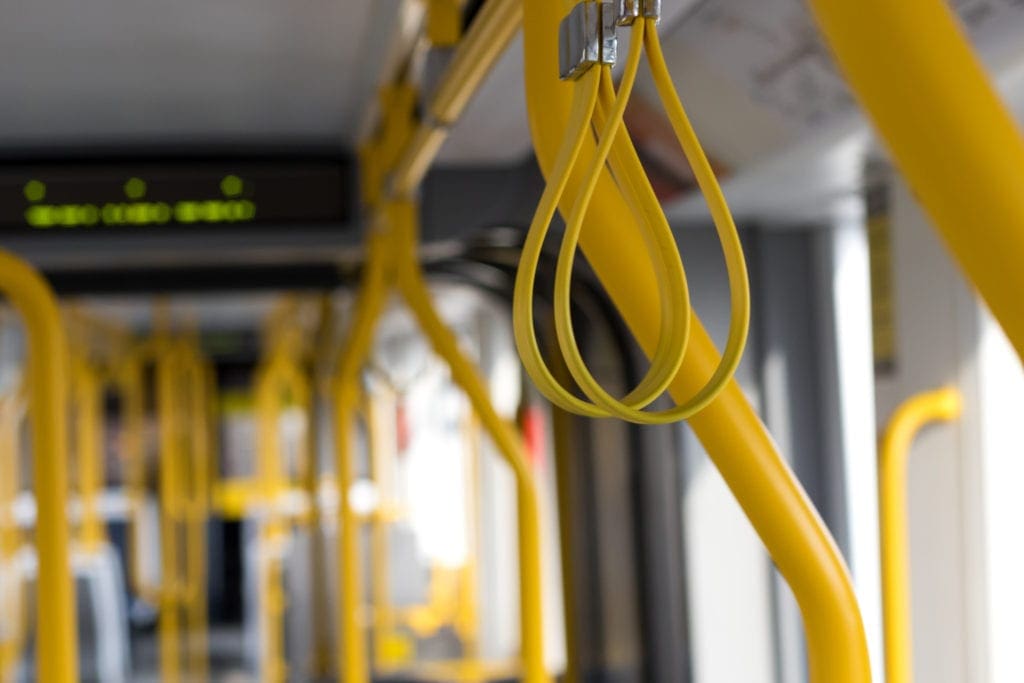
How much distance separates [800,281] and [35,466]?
155cm

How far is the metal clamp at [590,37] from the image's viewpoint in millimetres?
708

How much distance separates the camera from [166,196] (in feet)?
9.81

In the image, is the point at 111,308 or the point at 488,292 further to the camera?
the point at 111,308

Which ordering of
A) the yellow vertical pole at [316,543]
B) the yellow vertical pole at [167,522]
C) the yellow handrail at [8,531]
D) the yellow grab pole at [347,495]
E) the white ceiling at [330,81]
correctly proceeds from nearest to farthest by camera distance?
the white ceiling at [330,81]
the yellow grab pole at [347,495]
the yellow handrail at [8,531]
the yellow vertical pole at [167,522]
the yellow vertical pole at [316,543]

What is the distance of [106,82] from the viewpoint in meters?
2.69

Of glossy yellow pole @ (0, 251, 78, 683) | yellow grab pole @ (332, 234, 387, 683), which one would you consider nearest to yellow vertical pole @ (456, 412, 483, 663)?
yellow grab pole @ (332, 234, 387, 683)

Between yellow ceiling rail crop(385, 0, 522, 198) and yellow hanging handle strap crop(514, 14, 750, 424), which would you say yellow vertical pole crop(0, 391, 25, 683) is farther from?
yellow hanging handle strap crop(514, 14, 750, 424)

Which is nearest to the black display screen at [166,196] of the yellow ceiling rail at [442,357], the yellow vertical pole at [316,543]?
the yellow ceiling rail at [442,357]

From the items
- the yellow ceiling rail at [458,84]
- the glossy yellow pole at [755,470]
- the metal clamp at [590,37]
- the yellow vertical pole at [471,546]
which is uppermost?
the yellow ceiling rail at [458,84]

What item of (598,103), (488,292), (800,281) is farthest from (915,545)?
(488,292)

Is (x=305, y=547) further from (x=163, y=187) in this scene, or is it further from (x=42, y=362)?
(x=42, y=362)

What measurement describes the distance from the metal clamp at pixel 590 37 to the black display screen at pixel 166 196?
7.63 feet

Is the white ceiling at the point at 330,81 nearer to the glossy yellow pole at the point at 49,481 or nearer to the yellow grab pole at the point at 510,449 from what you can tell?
the yellow grab pole at the point at 510,449

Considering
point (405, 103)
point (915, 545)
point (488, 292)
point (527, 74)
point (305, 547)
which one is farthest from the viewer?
point (305, 547)
